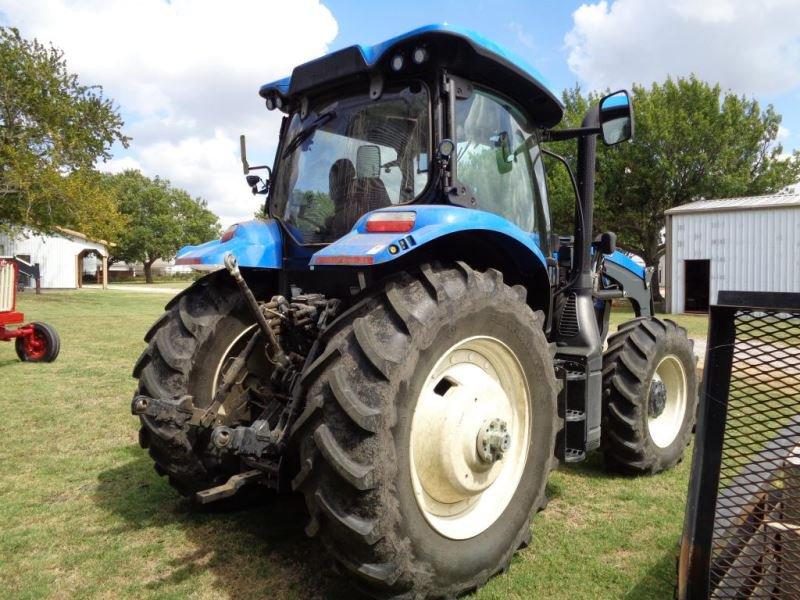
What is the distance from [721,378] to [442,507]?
1249 mm

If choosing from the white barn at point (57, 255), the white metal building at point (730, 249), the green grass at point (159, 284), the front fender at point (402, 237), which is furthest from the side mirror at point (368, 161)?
the green grass at point (159, 284)

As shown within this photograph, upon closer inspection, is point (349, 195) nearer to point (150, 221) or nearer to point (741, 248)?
point (741, 248)

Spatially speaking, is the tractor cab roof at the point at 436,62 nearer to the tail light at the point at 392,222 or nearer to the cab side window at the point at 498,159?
the cab side window at the point at 498,159

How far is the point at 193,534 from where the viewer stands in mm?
3076

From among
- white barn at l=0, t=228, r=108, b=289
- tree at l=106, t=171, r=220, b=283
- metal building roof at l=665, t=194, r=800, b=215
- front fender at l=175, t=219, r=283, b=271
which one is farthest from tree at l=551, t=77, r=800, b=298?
tree at l=106, t=171, r=220, b=283

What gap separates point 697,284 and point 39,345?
20.1m

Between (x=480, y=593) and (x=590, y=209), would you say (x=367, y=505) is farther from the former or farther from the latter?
(x=590, y=209)

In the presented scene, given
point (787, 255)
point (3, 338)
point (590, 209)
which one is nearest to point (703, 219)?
point (787, 255)

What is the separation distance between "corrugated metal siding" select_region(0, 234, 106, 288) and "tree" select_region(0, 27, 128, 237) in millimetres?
14171

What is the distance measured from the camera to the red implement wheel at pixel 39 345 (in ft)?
→ 28.4

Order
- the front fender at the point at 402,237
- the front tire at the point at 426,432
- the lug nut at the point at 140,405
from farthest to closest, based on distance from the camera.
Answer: the lug nut at the point at 140,405 < the front fender at the point at 402,237 < the front tire at the point at 426,432

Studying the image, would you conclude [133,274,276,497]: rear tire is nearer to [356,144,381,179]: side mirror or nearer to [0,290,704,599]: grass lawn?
[0,290,704,599]: grass lawn

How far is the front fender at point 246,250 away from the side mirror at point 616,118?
6.76 feet

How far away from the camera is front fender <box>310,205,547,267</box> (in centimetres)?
221
